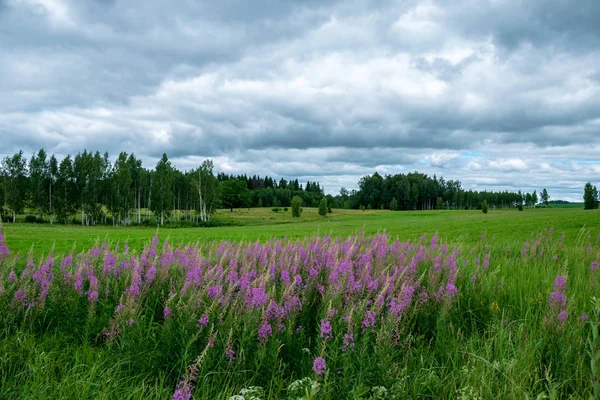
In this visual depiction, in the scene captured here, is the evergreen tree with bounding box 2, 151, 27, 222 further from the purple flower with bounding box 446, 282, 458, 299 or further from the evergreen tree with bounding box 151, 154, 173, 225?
the purple flower with bounding box 446, 282, 458, 299

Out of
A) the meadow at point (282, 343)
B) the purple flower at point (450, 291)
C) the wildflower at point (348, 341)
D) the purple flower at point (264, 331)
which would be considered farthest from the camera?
the purple flower at point (450, 291)

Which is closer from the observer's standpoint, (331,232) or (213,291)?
(213,291)

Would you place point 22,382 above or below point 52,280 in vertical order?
below

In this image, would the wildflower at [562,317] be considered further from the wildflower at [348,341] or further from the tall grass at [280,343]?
the wildflower at [348,341]

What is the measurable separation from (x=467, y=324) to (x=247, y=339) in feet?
10.4

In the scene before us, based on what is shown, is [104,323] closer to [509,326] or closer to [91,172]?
[509,326]

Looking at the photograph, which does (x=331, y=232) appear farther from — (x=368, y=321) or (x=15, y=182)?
(x=15, y=182)

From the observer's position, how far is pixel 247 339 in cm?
370

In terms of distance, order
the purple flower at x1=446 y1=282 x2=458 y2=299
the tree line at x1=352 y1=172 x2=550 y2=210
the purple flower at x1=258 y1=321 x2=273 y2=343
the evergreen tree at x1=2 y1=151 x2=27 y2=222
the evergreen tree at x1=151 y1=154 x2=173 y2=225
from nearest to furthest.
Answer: the purple flower at x1=258 y1=321 x2=273 y2=343 → the purple flower at x1=446 y1=282 x2=458 y2=299 → the evergreen tree at x1=2 y1=151 x2=27 y2=222 → the evergreen tree at x1=151 y1=154 x2=173 y2=225 → the tree line at x1=352 y1=172 x2=550 y2=210

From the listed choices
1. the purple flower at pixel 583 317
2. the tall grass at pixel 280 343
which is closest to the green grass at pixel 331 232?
the tall grass at pixel 280 343

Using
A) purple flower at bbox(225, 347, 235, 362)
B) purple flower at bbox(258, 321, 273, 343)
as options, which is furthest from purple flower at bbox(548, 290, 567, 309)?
purple flower at bbox(225, 347, 235, 362)

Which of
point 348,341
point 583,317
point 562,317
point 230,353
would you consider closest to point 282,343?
point 230,353

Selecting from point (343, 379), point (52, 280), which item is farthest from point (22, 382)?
point (343, 379)

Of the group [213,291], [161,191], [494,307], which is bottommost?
[494,307]
